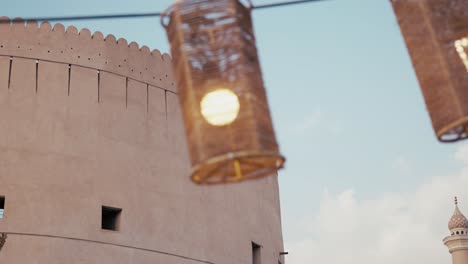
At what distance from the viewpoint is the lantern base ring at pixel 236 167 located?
2.15m

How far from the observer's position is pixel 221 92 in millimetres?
2256

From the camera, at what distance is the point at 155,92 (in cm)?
1096

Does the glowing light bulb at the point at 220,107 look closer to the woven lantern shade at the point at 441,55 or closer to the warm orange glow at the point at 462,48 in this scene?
the woven lantern shade at the point at 441,55

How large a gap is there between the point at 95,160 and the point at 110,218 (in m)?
0.75

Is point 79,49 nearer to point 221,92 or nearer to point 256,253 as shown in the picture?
point 256,253

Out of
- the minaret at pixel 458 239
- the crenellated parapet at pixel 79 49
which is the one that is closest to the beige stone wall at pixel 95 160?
the crenellated parapet at pixel 79 49

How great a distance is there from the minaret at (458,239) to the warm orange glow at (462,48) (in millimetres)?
21422

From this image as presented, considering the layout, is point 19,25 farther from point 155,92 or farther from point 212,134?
point 212,134

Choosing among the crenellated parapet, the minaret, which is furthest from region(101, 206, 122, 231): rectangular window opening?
the minaret

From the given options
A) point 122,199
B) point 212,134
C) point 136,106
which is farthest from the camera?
point 136,106

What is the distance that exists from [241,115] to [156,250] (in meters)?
8.15

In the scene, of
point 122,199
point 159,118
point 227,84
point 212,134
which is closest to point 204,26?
point 227,84

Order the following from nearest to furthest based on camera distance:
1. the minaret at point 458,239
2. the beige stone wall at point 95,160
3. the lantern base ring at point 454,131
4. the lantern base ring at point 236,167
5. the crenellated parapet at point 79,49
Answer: the lantern base ring at point 236,167
the lantern base ring at point 454,131
the beige stone wall at point 95,160
the crenellated parapet at point 79,49
the minaret at point 458,239

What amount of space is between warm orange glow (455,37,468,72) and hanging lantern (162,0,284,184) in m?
0.60
